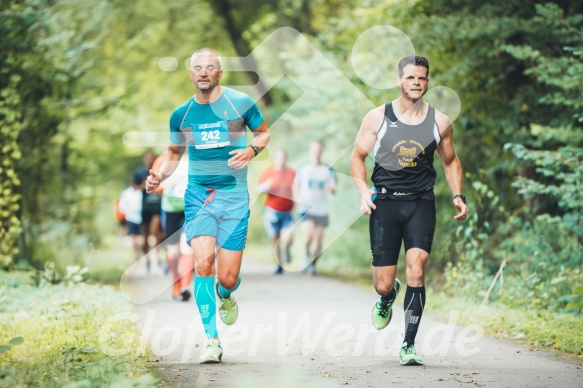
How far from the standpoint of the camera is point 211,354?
23.8 ft

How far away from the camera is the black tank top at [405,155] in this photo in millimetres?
7285

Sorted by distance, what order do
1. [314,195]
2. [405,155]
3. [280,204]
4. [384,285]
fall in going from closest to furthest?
[405,155] → [384,285] → [314,195] → [280,204]

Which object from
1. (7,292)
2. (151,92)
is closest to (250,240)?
(151,92)

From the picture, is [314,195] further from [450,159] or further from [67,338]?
[450,159]

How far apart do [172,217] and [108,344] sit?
5.36 m

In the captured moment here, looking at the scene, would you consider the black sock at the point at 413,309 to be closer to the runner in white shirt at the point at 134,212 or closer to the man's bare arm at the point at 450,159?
the man's bare arm at the point at 450,159

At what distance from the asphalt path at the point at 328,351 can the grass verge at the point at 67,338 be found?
0.27 metres

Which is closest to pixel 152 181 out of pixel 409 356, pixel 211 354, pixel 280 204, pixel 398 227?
pixel 211 354

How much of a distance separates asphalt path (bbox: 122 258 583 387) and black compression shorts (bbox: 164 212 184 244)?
1.06 m

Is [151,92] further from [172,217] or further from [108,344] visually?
[108,344]

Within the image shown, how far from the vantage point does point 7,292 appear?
11.0 metres

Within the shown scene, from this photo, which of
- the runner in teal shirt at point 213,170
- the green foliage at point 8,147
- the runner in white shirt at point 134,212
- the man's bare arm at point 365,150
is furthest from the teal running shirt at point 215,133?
the runner in white shirt at point 134,212

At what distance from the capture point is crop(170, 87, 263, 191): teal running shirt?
7512mm

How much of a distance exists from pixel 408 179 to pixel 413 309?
→ 100 centimetres
